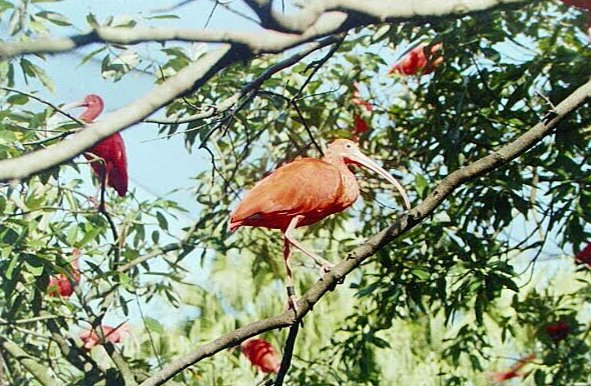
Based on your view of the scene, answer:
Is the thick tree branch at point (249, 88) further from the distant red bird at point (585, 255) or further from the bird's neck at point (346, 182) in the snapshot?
the distant red bird at point (585, 255)

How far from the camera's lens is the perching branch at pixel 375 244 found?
113 cm

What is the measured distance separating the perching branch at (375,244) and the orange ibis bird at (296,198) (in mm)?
124

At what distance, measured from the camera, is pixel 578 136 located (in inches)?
63.2

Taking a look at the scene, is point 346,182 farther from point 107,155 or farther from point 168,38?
point 168,38

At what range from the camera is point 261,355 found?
2.01m

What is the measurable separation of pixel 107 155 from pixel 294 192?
0.38 meters

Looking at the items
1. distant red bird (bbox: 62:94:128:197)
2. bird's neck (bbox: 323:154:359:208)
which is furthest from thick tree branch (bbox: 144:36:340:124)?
distant red bird (bbox: 62:94:128:197)

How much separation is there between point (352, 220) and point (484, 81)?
1.68 feet

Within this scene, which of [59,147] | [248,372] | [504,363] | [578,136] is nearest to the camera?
[59,147]

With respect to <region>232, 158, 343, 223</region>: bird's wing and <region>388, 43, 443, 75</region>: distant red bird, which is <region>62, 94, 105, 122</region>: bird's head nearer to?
<region>232, 158, 343, 223</region>: bird's wing

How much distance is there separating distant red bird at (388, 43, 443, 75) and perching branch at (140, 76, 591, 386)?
49 centimetres

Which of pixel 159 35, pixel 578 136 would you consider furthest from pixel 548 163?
pixel 159 35

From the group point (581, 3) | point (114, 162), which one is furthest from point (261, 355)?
point (581, 3)

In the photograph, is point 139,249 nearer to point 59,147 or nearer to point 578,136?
point 578,136
